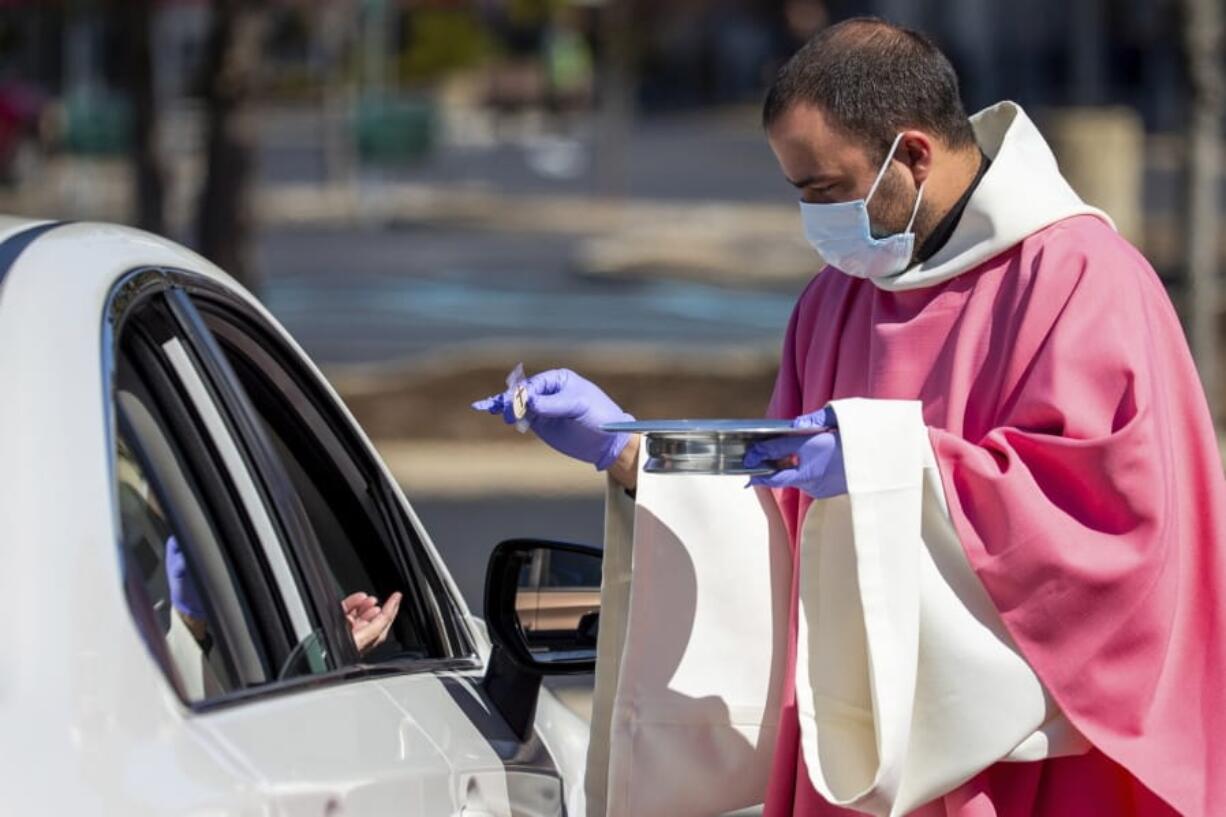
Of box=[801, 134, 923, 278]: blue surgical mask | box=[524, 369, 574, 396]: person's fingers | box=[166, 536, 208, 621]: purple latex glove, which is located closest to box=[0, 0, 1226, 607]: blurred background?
box=[524, 369, 574, 396]: person's fingers

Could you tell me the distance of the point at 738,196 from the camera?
103ft

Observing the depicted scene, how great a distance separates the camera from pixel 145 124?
48.4 feet

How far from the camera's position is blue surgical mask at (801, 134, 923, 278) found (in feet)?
9.97

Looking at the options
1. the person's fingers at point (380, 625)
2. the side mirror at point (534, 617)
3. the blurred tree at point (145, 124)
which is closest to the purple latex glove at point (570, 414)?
the side mirror at point (534, 617)

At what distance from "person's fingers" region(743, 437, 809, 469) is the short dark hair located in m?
0.41

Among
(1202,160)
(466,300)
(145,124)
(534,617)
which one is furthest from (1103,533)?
(466,300)

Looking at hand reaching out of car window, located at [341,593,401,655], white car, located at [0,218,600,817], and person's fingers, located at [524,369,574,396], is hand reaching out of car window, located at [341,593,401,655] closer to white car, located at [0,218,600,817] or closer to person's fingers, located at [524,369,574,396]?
white car, located at [0,218,600,817]

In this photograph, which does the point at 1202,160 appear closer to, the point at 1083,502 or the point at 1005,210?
the point at 1005,210

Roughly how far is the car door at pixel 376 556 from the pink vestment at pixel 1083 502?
0.39 m

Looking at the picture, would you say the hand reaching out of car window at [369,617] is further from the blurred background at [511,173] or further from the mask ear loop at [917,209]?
the blurred background at [511,173]

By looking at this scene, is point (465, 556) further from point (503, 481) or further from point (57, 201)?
point (57, 201)

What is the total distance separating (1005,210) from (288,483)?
921mm

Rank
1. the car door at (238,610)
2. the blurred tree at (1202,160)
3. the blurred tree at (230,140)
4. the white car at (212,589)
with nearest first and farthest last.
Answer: the white car at (212,589) → the car door at (238,610) → the blurred tree at (1202,160) → the blurred tree at (230,140)

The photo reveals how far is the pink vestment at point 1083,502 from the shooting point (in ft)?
9.25
